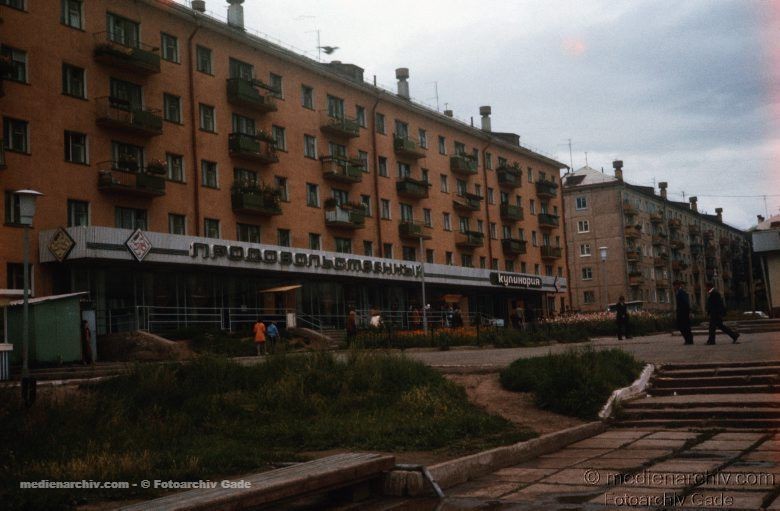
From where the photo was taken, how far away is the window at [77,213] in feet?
106

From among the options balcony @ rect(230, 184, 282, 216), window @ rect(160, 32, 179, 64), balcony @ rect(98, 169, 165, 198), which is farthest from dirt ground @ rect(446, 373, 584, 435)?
window @ rect(160, 32, 179, 64)

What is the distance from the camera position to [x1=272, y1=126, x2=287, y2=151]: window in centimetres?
4338

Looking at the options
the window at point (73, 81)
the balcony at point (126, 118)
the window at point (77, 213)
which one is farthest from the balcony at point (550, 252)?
the window at point (73, 81)

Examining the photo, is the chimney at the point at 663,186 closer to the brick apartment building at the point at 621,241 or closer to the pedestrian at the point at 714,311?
the brick apartment building at the point at 621,241

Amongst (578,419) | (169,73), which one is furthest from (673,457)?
(169,73)

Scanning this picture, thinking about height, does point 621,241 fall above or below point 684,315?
above

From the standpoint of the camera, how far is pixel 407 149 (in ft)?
174

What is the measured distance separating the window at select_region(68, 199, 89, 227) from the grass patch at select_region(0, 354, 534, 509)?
21.3 metres

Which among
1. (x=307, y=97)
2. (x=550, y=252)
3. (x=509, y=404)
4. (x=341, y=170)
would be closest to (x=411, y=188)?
(x=341, y=170)

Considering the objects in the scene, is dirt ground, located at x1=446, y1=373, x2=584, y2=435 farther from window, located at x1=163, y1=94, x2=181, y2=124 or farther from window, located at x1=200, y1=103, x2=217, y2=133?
window, located at x1=200, y1=103, x2=217, y2=133

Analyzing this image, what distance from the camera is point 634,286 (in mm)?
85000

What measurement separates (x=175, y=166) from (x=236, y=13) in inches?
425

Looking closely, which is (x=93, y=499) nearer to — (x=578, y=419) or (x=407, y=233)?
(x=578, y=419)

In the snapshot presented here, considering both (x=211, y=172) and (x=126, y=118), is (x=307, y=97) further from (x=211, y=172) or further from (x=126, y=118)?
(x=126, y=118)
